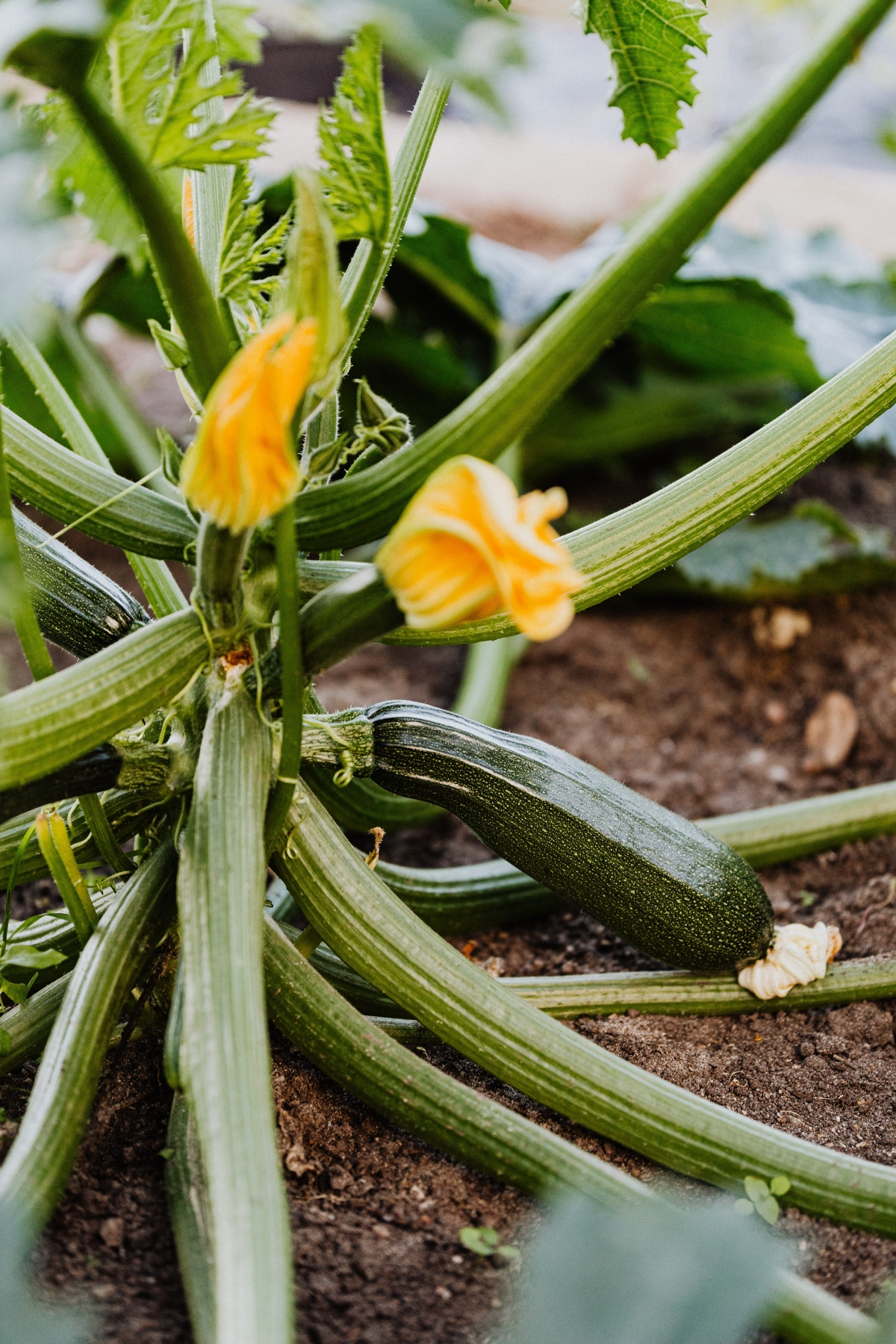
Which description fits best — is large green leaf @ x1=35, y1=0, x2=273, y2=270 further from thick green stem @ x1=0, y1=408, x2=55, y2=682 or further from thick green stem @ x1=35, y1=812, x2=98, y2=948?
thick green stem @ x1=35, y1=812, x2=98, y2=948

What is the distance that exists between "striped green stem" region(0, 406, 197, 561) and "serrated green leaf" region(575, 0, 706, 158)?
0.72 metres

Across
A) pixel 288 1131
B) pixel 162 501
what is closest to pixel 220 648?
pixel 162 501

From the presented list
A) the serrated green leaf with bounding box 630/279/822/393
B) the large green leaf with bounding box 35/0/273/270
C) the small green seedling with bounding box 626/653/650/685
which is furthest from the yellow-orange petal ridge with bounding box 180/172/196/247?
the small green seedling with bounding box 626/653/650/685

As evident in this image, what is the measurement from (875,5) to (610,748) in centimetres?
153

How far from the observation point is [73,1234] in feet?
3.23

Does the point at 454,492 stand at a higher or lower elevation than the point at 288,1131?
higher

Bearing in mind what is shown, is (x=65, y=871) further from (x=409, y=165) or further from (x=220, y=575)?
(x=409, y=165)

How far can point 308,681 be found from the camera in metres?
1.12

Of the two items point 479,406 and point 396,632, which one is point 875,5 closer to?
point 479,406

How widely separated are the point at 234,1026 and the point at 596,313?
653 mm

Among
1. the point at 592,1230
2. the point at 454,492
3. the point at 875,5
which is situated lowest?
the point at 592,1230

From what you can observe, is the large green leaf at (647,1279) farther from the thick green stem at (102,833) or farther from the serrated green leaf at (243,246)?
the serrated green leaf at (243,246)

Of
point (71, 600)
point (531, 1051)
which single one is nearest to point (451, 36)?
point (71, 600)

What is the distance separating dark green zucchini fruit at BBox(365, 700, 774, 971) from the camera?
130cm
